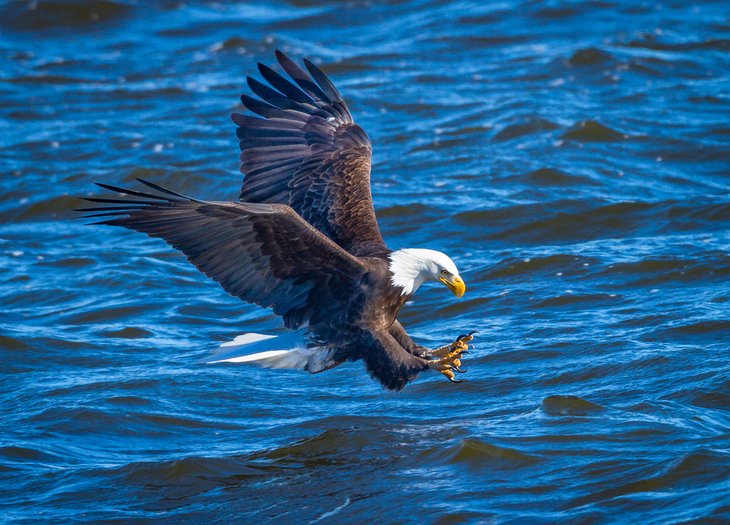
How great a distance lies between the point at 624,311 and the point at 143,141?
555cm

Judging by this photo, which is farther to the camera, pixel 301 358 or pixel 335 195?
pixel 335 195

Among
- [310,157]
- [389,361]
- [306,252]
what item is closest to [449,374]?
[389,361]

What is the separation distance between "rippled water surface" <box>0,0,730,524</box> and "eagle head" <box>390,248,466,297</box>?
631 mm

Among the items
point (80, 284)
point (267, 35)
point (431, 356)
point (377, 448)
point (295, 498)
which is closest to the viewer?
point (295, 498)

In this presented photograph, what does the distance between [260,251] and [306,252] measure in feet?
0.69

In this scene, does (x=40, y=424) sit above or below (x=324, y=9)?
below

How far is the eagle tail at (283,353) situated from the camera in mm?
5395

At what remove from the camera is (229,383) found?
6.18 m

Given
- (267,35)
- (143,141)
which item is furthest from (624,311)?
(267,35)

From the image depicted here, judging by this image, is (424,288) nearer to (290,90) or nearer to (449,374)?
(290,90)

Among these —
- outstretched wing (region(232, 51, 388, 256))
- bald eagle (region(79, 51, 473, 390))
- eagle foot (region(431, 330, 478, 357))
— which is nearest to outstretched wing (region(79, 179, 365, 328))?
bald eagle (region(79, 51, 473, 390))

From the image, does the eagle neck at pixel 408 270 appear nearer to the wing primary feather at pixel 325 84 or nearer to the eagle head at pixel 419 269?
the eagle head at pixel 419 269

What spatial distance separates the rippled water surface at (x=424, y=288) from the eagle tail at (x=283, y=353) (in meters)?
0.30

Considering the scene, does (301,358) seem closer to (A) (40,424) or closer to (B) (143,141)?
(A) (40,424)
